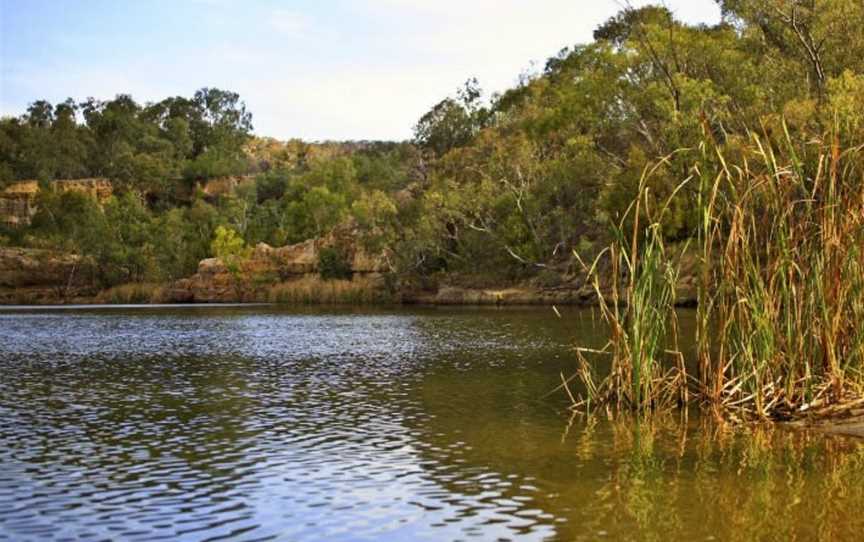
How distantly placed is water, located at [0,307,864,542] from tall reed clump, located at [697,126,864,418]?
849 millimetres

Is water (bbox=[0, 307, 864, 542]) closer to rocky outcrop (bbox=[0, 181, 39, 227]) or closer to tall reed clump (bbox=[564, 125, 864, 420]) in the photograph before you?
tall reed clump (bbox=[564, 125, 864, 420])

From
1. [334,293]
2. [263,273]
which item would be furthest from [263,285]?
[334,293]

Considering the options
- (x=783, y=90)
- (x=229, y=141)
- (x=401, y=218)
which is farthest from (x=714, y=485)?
(x=229, y=141)

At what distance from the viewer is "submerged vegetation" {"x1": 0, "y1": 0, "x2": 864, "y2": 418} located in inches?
481

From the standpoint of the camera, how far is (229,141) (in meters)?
135

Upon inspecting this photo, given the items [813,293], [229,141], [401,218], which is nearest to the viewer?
[813,293]

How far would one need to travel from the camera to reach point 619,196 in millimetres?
49906

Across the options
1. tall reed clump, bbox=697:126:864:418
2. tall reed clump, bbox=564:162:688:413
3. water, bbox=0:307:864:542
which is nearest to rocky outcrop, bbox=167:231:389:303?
water, bbox=0:307:864:542

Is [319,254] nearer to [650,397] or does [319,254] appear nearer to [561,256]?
[561,256]

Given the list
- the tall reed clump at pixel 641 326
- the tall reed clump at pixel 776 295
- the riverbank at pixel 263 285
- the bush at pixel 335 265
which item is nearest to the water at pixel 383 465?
the tall reed clump at pixel 641 326

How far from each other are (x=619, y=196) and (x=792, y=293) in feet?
126

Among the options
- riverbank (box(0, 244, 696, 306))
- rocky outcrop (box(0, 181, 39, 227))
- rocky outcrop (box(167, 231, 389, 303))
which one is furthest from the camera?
rocky outcrop (box(0, 181, 39, 227))

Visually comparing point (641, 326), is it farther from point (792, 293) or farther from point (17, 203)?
point (17, 203)

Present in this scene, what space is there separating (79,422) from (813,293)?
991 centimetres
